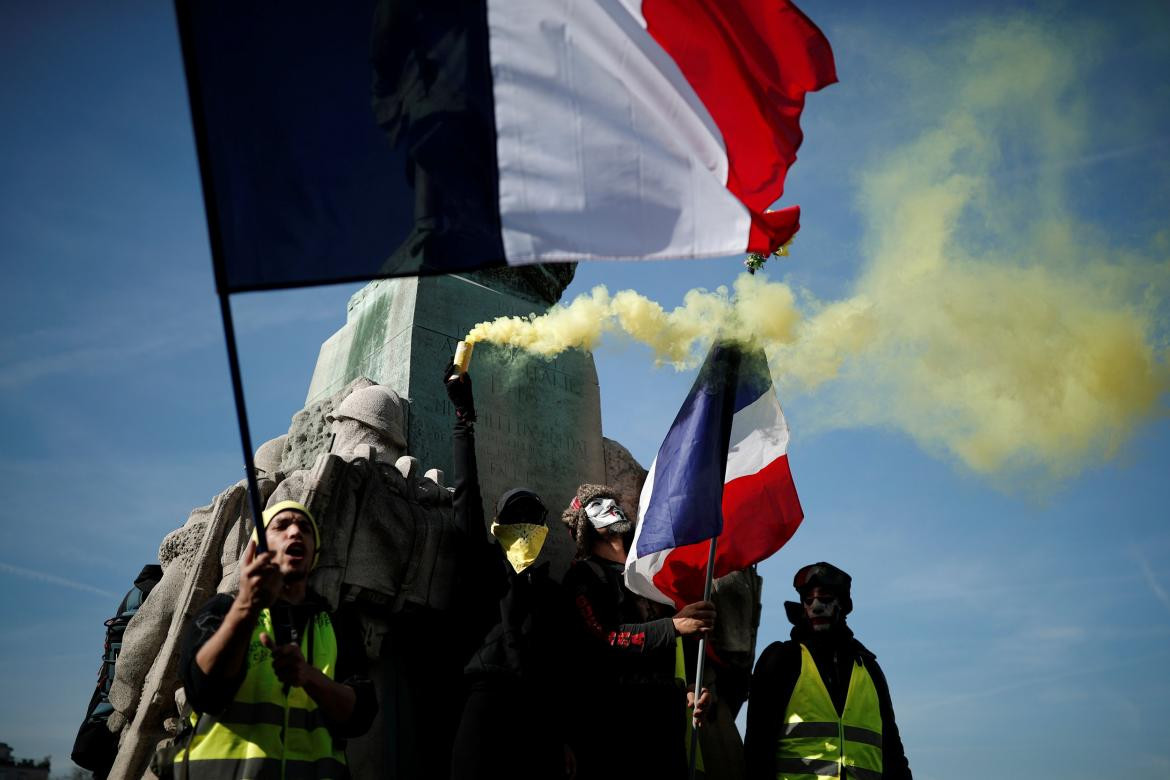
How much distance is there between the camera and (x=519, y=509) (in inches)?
290

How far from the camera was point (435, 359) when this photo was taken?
8.77m

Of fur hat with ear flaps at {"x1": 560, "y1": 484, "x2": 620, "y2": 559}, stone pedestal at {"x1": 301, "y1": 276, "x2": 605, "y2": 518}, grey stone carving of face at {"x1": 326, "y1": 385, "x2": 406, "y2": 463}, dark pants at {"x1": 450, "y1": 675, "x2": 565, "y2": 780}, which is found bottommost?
dark pants at {"x1": 450, "y1": 675, "x2": 565, "y2": 780}

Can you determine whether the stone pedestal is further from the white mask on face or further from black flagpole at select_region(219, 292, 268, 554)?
black flagpole at select_region(219, 292, 268, 554)

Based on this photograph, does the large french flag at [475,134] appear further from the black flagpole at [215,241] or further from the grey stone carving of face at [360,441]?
the grey stone carving of face at [360,441]

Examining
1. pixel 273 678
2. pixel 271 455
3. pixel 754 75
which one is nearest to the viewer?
pixel 273 678

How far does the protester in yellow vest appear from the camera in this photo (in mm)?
6363

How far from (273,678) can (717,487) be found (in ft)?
10.5

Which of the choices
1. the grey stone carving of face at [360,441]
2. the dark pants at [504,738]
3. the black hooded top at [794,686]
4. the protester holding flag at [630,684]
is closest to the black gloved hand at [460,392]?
the grey stone carving of face at [360,441]

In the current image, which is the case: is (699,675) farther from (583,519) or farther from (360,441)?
(360,441)

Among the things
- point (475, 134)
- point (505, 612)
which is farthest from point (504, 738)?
point (475, 134)

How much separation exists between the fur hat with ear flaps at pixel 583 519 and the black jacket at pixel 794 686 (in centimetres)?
142

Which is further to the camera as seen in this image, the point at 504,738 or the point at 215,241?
the point at 504,738

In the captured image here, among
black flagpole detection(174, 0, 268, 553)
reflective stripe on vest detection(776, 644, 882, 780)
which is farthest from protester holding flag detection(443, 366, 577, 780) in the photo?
black flagpole detection(174, 0, 268, 553)

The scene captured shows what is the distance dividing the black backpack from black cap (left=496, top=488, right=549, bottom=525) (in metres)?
2.86
